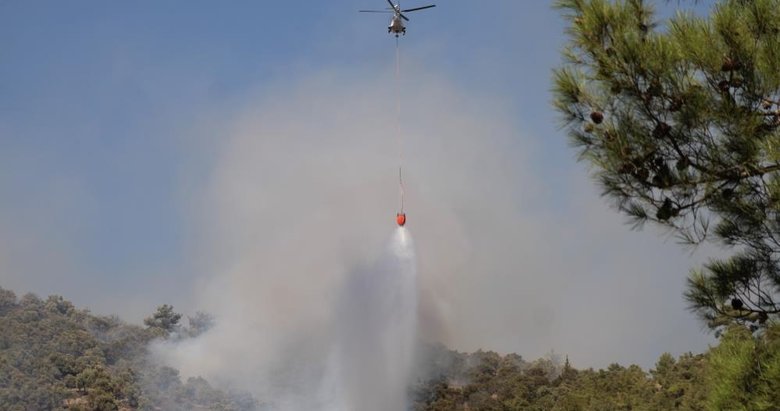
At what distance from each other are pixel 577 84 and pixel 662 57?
3.11ft

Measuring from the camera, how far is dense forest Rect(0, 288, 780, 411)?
1475 inches

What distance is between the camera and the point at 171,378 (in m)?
63.7

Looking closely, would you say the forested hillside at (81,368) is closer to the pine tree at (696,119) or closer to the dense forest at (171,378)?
the dense forest at (171,378)

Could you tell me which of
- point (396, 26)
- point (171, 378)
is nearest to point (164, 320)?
point (171, 378)

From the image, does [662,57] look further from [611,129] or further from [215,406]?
[215,406]

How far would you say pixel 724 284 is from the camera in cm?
945

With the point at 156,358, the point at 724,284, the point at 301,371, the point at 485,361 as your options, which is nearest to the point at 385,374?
the point at 485,361

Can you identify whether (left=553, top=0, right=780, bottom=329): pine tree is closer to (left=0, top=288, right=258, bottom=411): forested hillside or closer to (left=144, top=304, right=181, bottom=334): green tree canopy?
(left=0, top=288, right=258, bottom=411): forested hillside

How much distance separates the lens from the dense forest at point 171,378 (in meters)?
37.5

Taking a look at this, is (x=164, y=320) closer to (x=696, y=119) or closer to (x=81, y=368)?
(x=81, y=368)

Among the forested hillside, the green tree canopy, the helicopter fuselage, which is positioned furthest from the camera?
the green tree canopy

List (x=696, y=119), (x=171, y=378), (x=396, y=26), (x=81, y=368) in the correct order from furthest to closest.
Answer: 1. (x=171, y=378)
2. (x=81, y=368)
3. (x=396, y=26)
4. (x=696, y=119)

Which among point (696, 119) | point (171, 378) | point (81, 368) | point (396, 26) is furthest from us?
point (171, 378)

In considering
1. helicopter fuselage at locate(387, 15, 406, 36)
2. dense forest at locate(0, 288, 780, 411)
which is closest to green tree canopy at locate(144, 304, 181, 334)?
dense forest at locate(0, 288, 780, 411)
